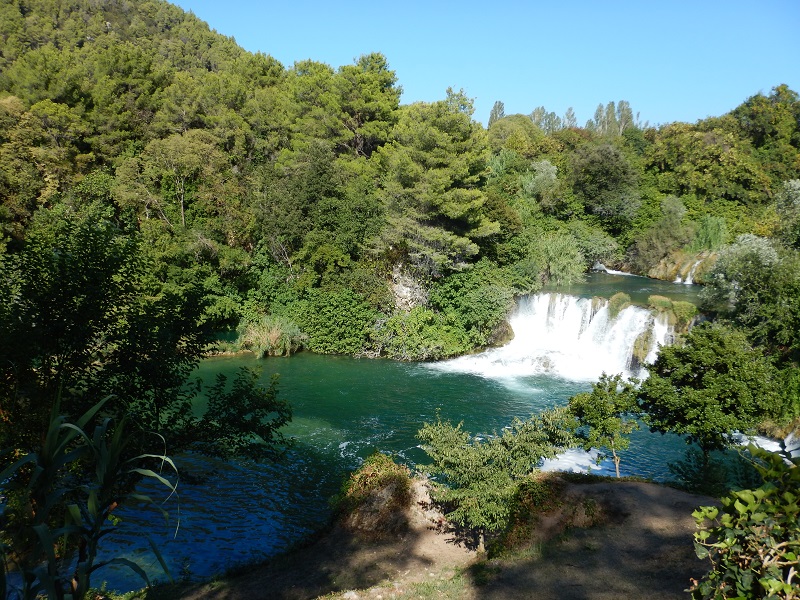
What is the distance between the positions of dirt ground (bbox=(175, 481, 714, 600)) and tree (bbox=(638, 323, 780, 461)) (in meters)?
1.65

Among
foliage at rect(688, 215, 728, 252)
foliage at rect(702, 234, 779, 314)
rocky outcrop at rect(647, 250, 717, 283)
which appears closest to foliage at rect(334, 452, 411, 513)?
foliage at rect(702, 234, 779, 314)

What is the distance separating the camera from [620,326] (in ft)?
71.5

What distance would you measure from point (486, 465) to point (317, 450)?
22.2ft

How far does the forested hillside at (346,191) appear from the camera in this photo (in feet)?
79.7

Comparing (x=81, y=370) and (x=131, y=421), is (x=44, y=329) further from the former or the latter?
(x=131, y=421)

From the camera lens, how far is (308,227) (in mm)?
26156

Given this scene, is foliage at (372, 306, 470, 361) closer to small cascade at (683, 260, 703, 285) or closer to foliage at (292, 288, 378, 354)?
foliage at (292, 288, 378, 354)

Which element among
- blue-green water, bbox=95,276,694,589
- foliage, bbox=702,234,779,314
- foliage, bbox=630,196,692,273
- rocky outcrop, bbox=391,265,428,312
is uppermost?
foliage, bbox=630,196,692,273

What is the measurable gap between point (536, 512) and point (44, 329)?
30.3 ft

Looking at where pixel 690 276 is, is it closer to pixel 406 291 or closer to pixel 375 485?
pixel 406 291

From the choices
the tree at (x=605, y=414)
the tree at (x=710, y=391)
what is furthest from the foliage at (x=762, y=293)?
the tree at (x=605, y=414)

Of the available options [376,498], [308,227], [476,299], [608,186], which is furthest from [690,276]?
[376,498]

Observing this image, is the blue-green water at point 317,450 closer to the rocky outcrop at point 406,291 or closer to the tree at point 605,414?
the tree at point 605,414

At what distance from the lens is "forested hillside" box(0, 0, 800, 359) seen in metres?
24.3
